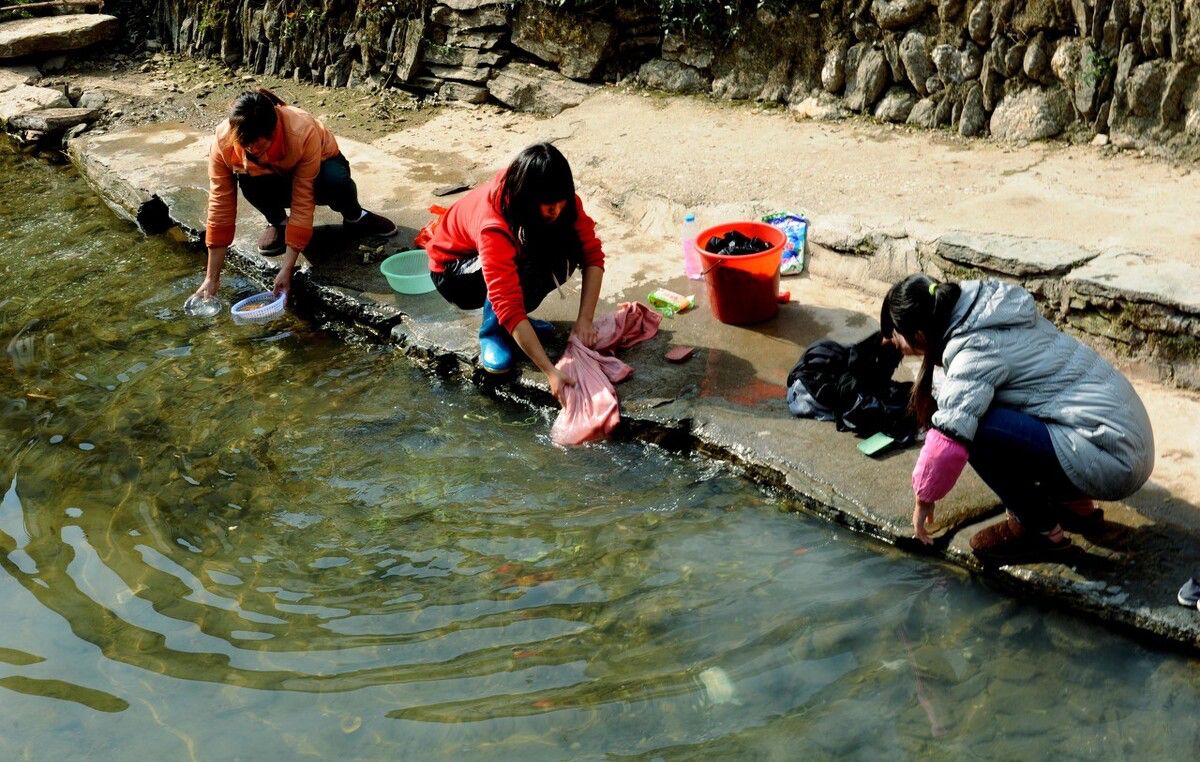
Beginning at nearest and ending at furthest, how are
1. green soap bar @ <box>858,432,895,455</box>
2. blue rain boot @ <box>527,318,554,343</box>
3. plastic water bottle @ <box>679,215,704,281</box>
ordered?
1. green soap bar @ <box>858,432,895,455</box>
2. blue rain boot @ <box>527,318,554,343</box>
3. plastic water bottle @ <box>679,215,704,281</box>

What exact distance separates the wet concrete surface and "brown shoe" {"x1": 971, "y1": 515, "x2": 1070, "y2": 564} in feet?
0.13

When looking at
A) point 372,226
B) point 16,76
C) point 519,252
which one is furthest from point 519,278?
point 16,76

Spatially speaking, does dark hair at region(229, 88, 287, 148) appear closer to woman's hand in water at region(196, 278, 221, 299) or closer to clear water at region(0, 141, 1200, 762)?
woman's hand in water at region(196, 278, 221, 299)

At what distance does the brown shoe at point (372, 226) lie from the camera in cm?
611

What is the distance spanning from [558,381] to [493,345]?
503 millimetres

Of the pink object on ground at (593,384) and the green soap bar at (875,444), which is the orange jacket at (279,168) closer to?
the pink object on ground at (593,384)

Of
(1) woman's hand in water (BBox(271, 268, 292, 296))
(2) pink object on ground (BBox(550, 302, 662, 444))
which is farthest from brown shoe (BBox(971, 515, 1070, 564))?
(1) woman's hand in water (BBox(271, 268, 292, 296))

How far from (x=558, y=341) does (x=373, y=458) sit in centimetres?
104

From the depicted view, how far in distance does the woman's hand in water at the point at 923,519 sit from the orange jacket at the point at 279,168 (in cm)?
353

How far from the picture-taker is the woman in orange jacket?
5039mm

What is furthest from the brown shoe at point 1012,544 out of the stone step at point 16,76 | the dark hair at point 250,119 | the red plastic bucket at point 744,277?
the stone step at point 16,76

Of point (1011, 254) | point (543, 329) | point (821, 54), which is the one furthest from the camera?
point (821, 54)

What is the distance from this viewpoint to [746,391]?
4270 mm

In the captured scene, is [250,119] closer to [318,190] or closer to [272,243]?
[318,190]
